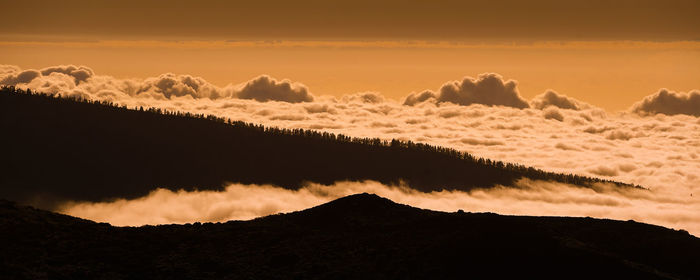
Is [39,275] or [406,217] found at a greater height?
[406,217]

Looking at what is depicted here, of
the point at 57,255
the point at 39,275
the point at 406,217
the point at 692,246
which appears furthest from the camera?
the point at 406,217

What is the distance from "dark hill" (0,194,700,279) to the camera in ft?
235

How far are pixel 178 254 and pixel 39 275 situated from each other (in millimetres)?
15413

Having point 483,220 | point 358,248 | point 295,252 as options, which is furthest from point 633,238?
point 295,252

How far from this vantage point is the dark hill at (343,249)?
235 feet

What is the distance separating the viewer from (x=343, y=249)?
3172 inches

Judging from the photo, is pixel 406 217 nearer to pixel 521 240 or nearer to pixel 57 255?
pixel 521 240

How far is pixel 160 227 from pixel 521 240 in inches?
1878

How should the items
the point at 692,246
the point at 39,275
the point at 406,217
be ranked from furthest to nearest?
the point at 406,217
the point at 692,246
the point at 39,275

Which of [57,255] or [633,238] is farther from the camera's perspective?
[633,238]

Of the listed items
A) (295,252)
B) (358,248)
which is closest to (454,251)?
(358,248)

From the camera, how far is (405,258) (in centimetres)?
7594

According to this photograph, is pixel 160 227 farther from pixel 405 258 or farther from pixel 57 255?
pixel 405 258

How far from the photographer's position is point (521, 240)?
77812mm
